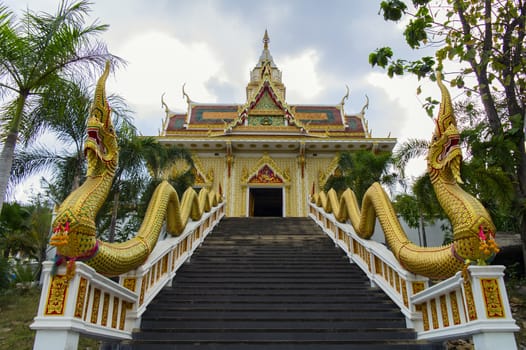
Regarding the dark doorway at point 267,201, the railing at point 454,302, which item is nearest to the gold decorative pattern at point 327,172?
the dark doorway at point 267,201

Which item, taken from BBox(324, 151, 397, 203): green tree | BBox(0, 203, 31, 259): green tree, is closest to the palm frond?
BBox(324, 151, 397, 203): green tree

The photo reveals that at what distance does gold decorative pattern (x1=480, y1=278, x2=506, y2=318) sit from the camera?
10.4ft

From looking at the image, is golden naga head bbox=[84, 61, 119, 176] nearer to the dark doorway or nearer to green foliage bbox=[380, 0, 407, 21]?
green foliage bbox=[380, 0, 407, 21]

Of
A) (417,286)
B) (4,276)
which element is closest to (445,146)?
(417,286)

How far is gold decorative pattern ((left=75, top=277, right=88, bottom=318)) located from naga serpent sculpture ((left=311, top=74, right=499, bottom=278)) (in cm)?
338

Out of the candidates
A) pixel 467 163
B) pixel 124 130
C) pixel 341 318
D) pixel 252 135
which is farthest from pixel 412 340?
pixel 252 135

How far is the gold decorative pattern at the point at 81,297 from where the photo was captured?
3168 mm

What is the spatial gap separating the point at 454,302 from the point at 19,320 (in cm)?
701

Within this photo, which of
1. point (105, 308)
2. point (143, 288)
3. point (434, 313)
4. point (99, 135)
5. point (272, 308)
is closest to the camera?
point (99, 135)

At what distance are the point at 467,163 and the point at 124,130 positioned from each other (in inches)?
298

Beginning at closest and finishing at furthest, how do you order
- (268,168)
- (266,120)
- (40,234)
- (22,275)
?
1. (22,275)
2. (40,234)
3. (268,168)
4. (266,120)

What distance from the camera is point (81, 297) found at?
10.6ft

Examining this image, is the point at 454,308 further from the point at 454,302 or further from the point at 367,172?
the point at 367,172

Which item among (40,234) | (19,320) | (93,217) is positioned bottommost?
(19,320)
